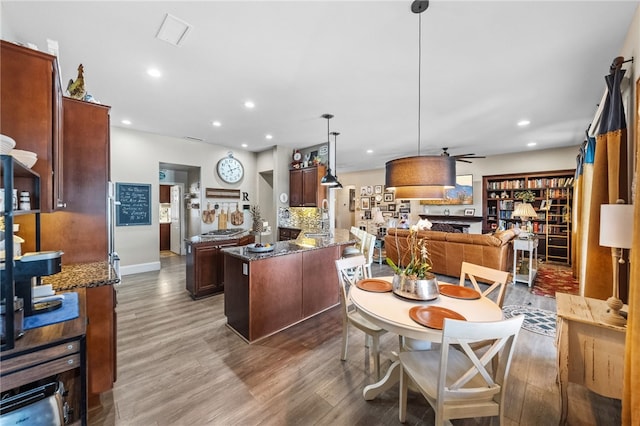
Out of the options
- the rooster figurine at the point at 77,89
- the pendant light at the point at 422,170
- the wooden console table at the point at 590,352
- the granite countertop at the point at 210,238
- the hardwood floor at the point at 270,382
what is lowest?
the hardwood floor at the point at 270,382

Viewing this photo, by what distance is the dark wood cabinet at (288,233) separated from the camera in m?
5.84

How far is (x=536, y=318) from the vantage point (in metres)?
3.23

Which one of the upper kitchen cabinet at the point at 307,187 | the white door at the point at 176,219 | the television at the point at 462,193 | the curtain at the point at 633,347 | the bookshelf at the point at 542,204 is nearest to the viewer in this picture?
the curtain at the point at 633,347

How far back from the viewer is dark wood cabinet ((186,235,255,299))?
3750 mm

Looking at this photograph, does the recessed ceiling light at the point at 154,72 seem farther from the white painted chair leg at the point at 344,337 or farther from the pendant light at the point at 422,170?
the white painted chair leg at the point at 344,337

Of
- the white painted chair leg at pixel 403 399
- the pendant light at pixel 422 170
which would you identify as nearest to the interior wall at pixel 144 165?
the pendant light at pixel 422 170

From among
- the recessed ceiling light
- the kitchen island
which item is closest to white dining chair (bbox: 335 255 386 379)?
the kitchen island

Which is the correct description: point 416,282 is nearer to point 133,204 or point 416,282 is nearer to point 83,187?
point 83,187

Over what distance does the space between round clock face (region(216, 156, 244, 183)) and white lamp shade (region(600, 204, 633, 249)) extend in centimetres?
617

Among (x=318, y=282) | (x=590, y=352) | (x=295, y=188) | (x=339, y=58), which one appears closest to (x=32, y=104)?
(x=339, y=58)

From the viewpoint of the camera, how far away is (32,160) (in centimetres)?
134

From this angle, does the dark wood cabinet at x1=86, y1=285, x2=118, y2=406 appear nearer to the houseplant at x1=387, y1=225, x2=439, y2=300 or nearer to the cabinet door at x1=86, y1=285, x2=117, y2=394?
the cabinet door at x1=86, y1=285, x2=117, y2=394

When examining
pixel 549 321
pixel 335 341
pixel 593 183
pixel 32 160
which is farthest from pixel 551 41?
pixel 32 160

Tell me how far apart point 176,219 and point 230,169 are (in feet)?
8.69
